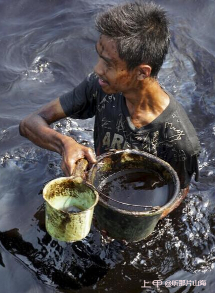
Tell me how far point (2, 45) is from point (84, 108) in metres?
2.84

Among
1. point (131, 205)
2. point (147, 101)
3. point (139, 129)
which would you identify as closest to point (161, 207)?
point (131, 205)

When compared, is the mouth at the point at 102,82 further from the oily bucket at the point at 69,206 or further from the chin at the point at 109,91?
the oily bucket at the point at 69,206

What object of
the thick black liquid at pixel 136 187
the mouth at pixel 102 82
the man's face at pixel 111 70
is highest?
the man's face at pixel 111 70

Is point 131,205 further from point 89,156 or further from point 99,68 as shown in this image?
point 99,68

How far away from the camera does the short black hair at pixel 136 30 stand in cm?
286

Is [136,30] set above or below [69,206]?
above

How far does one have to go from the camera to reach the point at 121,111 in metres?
3.27

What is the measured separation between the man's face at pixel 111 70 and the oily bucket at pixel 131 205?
18.0 inches

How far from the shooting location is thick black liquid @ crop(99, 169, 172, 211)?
2986mm

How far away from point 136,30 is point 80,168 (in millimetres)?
954

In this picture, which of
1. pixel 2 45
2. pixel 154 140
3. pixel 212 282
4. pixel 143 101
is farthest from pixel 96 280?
pixel 2 45

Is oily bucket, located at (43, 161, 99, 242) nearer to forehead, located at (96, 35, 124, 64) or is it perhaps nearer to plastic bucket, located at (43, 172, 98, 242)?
plastic bucket, located at (43, 172, 98, 242)

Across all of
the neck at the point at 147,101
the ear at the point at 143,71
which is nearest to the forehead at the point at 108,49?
the ear at the point at 143,71

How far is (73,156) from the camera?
2.71 m
